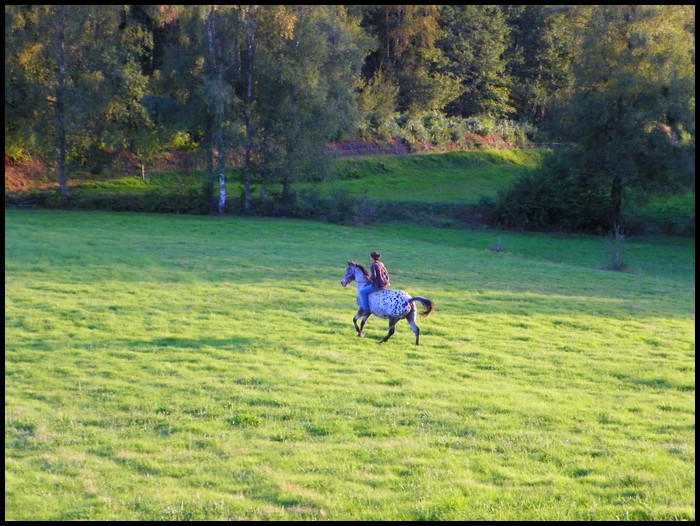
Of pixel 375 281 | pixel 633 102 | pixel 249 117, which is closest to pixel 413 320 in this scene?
pixel 375 281

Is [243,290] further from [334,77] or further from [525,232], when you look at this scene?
[525,232]

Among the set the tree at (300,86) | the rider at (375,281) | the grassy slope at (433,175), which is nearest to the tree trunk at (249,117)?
the tree at (300,86)

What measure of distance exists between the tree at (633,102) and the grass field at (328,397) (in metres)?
21.4

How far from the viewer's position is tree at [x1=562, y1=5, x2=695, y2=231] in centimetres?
4962

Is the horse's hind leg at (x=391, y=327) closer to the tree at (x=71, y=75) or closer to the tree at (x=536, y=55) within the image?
the tree at (x=71, y=75)

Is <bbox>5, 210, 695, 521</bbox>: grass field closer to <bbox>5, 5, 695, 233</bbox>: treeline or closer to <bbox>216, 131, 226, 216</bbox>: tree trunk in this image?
<bbox>216, 131, 226, 216</bbox>: tree trunk

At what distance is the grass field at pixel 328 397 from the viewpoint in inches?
399

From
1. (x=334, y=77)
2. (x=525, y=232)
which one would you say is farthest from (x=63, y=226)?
(x=525, y=232)

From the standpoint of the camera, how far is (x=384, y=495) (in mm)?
10086

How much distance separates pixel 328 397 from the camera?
14695mm

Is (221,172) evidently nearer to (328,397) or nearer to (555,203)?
(555,203)

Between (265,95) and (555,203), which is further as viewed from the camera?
(555,203)

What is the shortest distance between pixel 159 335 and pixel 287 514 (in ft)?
35.7

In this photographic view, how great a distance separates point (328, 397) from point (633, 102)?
42.0 m
